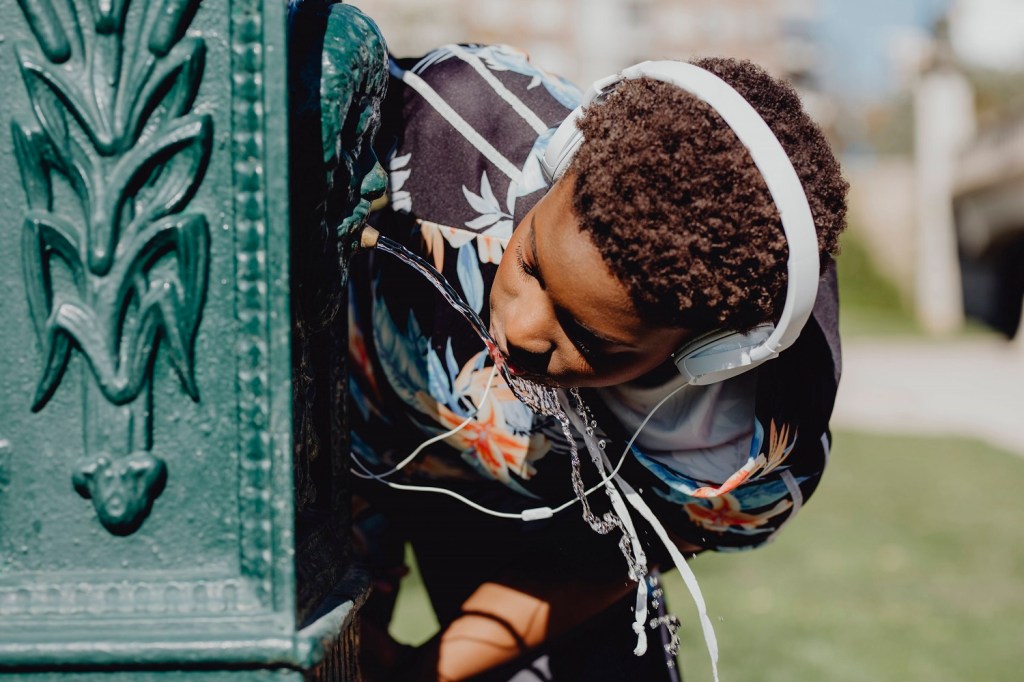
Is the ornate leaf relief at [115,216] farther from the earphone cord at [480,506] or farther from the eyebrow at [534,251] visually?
the earphone cord at [480,506]

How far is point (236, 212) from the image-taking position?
114cm

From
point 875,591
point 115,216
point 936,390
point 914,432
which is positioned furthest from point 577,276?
point 936,390

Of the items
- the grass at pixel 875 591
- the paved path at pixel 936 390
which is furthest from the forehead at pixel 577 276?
the paved path at pixel 936 390

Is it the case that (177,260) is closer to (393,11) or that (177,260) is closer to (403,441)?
(403,441)

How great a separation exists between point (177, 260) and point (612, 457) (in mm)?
712

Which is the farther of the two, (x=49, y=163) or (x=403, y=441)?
(x=403, y=441)

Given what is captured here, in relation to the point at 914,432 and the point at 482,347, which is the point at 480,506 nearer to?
the point at 482,347

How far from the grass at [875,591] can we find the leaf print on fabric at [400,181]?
1364 millimetres

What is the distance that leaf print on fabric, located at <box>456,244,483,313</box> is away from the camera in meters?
1.54

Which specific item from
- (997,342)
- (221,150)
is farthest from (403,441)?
(997,342)

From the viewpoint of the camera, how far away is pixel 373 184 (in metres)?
1.33

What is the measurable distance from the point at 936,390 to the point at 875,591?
8.81m

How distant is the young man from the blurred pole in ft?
75.9

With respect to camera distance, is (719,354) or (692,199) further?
(719,354)
